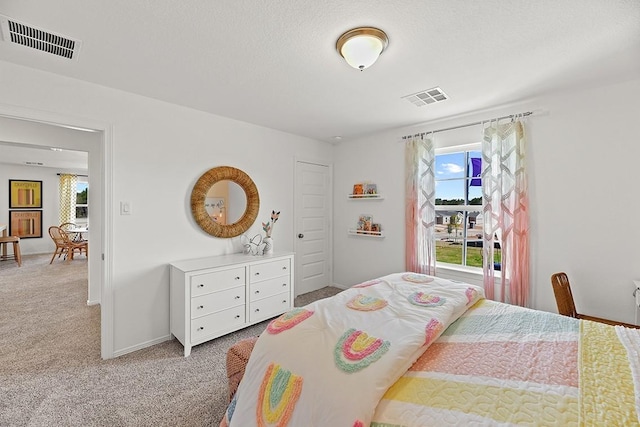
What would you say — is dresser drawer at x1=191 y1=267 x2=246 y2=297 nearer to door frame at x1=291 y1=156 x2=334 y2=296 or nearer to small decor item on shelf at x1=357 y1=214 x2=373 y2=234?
door frame at x1=291 y1=156 x2=334 y2=296

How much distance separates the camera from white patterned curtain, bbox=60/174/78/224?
7.45 meters

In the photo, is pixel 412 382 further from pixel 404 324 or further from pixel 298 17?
pixel 298 17

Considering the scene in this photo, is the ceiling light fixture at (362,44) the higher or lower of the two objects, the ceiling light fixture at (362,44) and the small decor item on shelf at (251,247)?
the higher

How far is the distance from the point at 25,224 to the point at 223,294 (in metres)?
7.91

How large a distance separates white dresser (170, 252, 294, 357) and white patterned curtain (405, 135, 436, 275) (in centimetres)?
156

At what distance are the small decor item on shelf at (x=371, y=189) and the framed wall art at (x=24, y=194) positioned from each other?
860 centimetres

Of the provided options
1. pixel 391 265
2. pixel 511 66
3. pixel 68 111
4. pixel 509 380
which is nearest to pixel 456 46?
pixel 511 66

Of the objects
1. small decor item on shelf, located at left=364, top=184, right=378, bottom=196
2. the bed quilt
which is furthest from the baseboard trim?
small decor item on shelf, located at left=364, top=184, right=378, bottom=196

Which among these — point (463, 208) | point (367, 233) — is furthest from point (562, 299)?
point (367, 233)

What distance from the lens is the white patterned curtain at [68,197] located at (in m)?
7.45

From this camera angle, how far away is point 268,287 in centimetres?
306

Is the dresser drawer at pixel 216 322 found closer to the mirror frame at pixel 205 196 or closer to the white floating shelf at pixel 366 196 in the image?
the mirror frame at pixel 205 196

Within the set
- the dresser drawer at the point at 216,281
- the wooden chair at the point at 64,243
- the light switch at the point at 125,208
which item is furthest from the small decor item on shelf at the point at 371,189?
the wooden chair at the point at 64,243

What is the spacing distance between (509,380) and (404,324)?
46cm
